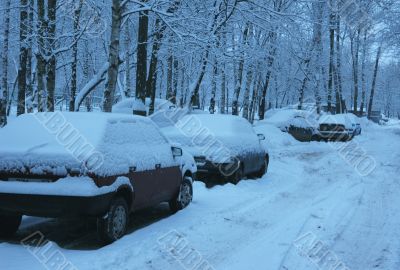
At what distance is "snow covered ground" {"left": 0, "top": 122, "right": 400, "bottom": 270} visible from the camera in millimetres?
6312

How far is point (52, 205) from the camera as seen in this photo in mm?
6484

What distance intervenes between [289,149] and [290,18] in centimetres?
986

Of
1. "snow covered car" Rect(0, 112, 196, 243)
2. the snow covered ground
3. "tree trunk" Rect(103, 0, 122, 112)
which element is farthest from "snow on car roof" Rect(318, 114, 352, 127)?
"snow covered car" Rect(0, 112, 196, 243)

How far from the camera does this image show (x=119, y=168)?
7.09 metres

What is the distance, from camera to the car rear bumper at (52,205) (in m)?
6.45

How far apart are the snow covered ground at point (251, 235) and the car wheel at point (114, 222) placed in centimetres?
12

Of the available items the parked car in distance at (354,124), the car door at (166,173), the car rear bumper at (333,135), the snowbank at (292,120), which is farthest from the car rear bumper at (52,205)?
the parked car in distance at (354,124)

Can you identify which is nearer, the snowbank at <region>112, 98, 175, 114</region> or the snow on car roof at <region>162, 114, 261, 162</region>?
the snow on car roof at <region>162, 114, 261, 162</region>

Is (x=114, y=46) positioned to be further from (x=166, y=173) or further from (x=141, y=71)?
(x=166, y=173)

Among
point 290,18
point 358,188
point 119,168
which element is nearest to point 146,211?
point 119,168

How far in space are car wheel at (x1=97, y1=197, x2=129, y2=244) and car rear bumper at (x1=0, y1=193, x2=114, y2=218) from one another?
0.24 meters

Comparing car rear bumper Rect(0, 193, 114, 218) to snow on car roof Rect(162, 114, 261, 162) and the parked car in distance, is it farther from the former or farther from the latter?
the parked car in distance

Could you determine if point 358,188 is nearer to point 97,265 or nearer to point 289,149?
point 97,265

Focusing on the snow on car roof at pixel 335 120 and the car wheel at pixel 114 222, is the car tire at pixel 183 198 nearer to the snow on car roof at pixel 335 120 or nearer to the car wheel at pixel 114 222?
the car wheel at pixel 114 222
